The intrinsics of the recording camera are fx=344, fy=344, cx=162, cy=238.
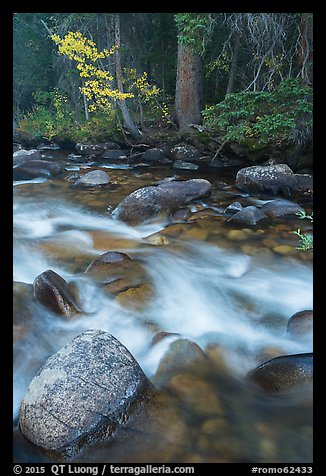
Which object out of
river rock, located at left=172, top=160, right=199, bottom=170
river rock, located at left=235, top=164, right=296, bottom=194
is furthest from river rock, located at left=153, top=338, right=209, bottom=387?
river rock, located at left=172, top=160, right=199, bottom=170

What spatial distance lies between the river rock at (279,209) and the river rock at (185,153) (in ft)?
16.5

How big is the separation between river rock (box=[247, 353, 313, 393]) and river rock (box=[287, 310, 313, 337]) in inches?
26.0

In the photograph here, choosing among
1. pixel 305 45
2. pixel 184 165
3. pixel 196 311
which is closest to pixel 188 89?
pixel 184 165

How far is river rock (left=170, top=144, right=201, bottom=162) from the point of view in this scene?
38.0 feet

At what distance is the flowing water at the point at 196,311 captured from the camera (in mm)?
2631

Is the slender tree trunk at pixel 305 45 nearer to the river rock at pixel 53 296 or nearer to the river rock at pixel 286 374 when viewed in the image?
the river rock at pixel 286 374

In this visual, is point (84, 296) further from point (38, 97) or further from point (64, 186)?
point (38, 97)

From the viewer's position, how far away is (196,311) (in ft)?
14.5

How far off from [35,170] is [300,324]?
908 cm

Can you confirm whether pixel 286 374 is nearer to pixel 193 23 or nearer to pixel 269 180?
pixel 269 180

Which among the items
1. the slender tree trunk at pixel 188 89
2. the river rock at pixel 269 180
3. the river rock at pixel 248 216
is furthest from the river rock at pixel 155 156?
the river rock at pixel 248 216

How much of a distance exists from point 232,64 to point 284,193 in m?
6.22

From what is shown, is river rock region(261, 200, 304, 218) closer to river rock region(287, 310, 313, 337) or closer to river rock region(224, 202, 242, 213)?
river rock region(224, 202, 242, 213)

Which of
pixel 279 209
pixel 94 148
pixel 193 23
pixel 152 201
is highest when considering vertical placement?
pixel 193 23
